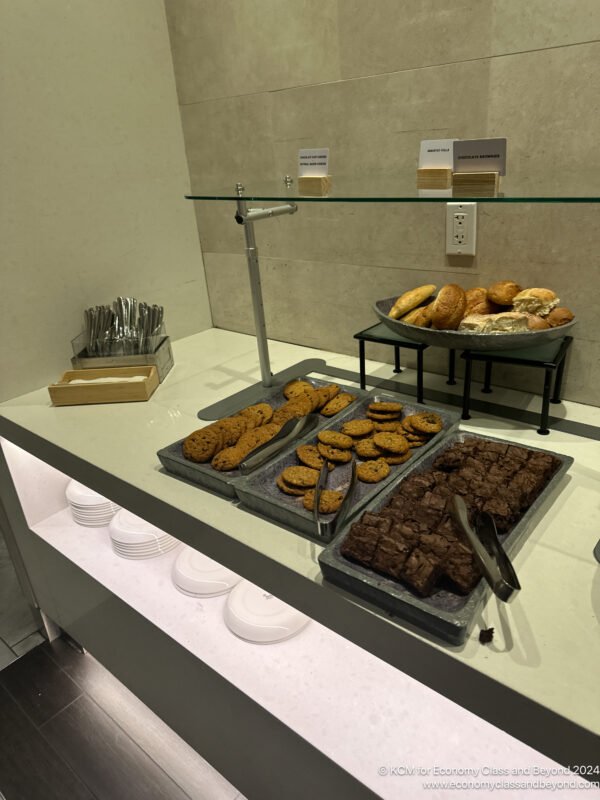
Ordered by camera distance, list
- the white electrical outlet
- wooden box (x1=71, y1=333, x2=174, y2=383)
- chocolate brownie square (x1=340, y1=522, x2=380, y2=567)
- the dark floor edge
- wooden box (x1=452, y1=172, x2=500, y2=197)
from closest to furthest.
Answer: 1. chocolate brownie square (x1=340, y1=522, x2=380, y2=567)
2. wooden box (x1=452, y1=172, x2=500, y2=197)
3. the dark floor edge
4. the white electrical outlet
5. wooden box (x1=71, y1=333, x2=174, y2=383)

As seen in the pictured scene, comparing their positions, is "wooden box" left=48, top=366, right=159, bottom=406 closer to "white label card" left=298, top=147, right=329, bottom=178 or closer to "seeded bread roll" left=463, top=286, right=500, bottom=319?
"white label card" left=298, top=147, right=329, bottom=178

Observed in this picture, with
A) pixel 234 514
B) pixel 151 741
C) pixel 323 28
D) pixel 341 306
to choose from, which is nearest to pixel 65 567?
pixel 151 741

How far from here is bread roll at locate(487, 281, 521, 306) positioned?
1.03m

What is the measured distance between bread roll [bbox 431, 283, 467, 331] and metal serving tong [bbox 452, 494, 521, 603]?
35 centimetres

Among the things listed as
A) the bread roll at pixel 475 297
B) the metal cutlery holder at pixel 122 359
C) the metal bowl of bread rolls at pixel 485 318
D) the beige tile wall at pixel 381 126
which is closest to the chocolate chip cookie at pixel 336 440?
the metal bowl of bread rolls at pixel 485 318

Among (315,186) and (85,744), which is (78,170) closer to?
(315,186)

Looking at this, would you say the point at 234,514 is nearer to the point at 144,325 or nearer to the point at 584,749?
the point at 584,749

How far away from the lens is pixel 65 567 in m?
1.36

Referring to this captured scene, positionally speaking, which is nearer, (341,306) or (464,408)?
(464,408)

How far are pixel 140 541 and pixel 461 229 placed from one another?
95 cm

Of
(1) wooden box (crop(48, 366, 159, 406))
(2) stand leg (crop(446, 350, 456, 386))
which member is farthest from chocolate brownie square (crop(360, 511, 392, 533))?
(1) wooden box (crop(48, 366, 159, 406))

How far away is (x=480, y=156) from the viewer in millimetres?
805

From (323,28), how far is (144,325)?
0.79 m

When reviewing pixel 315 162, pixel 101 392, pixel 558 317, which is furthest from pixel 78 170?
pixel 558 317
